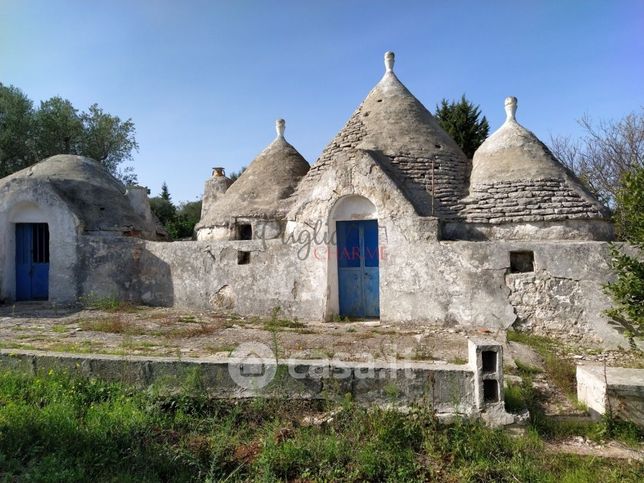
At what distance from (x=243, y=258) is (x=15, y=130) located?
18120 millimetres

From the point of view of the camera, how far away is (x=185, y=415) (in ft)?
13.8

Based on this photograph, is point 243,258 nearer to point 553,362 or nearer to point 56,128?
point 553,362

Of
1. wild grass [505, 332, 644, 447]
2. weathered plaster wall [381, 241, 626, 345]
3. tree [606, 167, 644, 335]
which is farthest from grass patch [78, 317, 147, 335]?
tree [606, 167, 644, 335]

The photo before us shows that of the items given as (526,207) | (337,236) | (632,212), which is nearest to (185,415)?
(632,212)

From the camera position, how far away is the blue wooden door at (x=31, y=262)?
11062mm

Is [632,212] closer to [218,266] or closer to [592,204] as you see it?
[592,204]

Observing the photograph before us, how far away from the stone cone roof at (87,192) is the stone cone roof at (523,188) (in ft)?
29.9

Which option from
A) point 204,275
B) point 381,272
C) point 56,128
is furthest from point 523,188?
point 56,128

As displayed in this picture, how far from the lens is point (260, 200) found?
445 inches

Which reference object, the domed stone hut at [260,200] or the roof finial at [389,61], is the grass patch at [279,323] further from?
the roof finial at [389,61]

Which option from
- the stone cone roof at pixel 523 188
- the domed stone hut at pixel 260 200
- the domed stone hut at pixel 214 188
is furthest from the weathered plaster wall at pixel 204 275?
the stone cone roof at pixel 523 188

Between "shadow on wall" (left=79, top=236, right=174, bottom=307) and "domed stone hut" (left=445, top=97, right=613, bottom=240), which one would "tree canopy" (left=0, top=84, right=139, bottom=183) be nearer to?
"shadow on wall" (left=79, top=236, right=174, bottom=307)

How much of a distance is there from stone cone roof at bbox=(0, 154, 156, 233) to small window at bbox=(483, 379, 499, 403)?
406 inches
